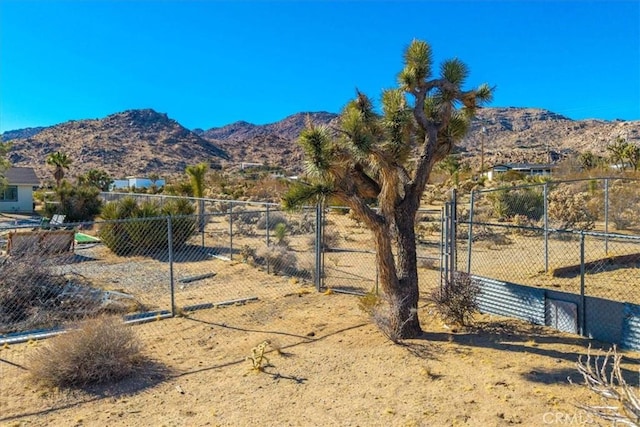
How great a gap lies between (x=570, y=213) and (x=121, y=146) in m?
111

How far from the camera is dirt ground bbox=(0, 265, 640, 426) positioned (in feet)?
16.3

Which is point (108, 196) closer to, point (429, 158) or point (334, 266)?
point (334, 266)

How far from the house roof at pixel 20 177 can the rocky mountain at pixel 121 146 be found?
48467 millimetres

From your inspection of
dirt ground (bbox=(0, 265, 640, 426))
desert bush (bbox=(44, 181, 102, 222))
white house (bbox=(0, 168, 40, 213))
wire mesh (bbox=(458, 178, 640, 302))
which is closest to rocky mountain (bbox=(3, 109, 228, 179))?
white house (bbox=(0, 168, 40, 213))

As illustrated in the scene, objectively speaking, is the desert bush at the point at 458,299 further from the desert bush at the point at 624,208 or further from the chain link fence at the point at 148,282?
the desert bush at the point at 624,208

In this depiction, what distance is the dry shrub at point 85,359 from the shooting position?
18.6ft

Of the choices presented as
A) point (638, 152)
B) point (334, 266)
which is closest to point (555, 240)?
point (334, 266)

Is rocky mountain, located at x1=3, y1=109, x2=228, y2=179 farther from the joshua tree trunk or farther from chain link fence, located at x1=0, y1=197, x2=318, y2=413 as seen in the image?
the joshua tree trunk

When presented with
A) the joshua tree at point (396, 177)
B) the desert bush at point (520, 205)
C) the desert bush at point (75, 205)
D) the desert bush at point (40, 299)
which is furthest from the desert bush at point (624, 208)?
the desert bush at point (75, 205)

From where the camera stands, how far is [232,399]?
539 centimetres

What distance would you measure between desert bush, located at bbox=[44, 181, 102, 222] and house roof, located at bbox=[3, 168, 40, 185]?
12799 millimetres

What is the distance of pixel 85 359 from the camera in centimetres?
576

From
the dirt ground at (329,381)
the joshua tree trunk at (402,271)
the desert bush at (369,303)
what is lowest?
the dirt ground at (329,381)

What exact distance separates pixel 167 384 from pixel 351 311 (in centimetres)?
384
